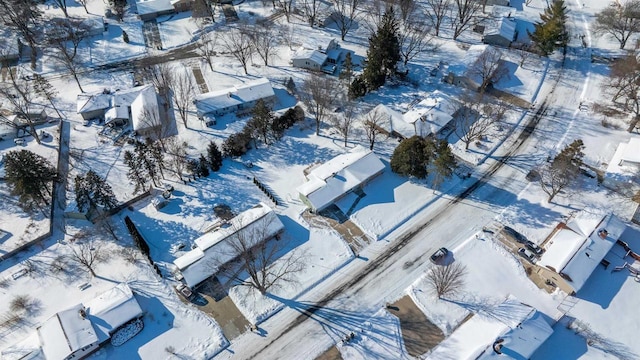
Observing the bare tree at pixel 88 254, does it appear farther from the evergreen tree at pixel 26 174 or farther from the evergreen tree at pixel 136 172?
the evergreen tree at pixel 136 172

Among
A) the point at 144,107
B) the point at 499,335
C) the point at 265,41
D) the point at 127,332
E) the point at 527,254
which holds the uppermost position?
the point at 265,41

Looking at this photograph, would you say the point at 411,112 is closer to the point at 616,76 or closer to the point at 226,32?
the point at 616,76

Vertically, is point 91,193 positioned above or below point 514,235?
above

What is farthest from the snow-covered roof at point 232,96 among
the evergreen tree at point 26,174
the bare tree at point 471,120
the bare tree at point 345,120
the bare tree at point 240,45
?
the bare tree at point 471,120

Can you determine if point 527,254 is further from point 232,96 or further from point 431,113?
point 232,96

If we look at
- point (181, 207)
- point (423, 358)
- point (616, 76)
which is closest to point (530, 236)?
point (423, 358)

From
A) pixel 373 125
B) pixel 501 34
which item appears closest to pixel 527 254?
pixel 373 125
